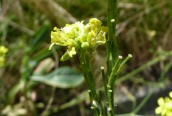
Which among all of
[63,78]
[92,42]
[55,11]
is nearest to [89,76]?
[92,42]

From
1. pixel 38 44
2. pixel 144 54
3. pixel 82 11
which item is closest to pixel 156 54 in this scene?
pixel 144 54

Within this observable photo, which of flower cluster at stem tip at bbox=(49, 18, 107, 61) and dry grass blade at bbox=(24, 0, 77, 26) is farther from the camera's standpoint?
dry grass blade at bbox=(24, 0, 77, 26)

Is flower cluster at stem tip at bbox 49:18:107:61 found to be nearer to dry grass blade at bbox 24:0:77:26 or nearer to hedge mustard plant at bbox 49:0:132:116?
hedge mustard plant at bbox 49:0:132:116

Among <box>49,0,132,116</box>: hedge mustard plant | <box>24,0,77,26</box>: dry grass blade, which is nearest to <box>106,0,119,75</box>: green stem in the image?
<box>49,0,132,116</box>: hedge mustard plant

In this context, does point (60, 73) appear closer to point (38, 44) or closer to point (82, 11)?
point (38, 44)

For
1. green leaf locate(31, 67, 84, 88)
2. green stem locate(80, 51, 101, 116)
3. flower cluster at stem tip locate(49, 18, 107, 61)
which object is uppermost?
green leaf locate(31, 67, 84, 88)

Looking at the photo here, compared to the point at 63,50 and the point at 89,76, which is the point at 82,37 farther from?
the point at 63,50

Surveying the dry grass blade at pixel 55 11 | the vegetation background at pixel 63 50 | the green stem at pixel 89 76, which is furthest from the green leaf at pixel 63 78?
the green stem at pixel 89 76
